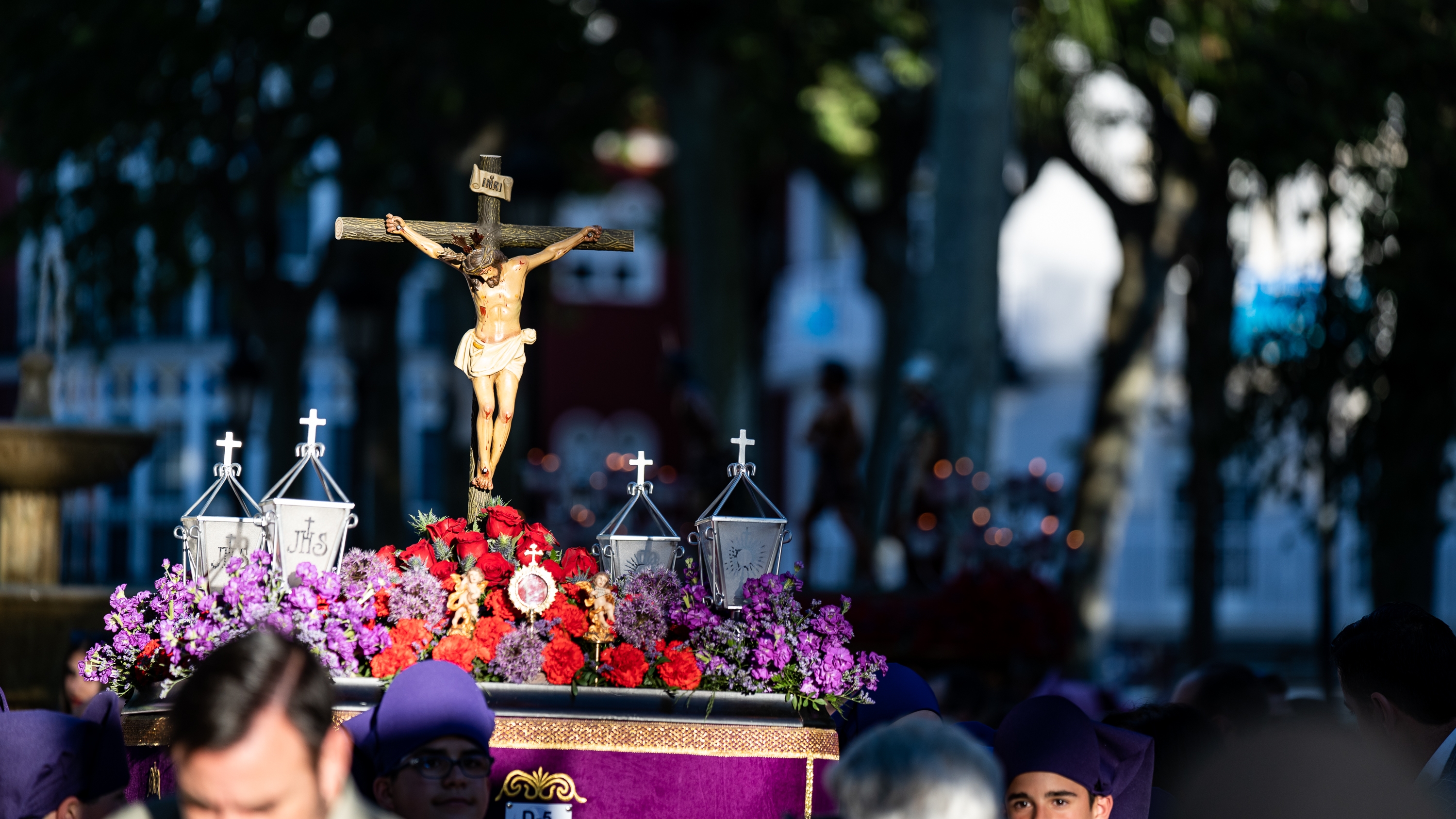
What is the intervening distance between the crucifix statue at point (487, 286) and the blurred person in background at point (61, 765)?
5.34 ft

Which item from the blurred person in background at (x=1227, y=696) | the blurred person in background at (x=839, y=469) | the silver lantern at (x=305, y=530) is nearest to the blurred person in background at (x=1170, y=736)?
the blurred person in background at (x=1227, y=696)

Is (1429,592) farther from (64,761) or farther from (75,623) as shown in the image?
(64,761)

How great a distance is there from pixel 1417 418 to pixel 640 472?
1133 cm

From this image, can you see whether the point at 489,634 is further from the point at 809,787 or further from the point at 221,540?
the point at 809,787

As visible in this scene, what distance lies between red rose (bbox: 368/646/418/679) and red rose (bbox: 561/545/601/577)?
598mm

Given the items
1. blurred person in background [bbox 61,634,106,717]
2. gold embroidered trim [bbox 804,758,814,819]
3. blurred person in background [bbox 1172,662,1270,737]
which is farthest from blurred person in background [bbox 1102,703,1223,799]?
blurred person in background [bbox 61,634,106,717]

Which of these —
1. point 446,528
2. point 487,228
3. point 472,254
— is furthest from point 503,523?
point 487,228

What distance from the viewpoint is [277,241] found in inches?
867

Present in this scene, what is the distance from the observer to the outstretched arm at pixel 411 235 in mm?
6219

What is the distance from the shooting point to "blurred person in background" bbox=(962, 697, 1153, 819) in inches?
192

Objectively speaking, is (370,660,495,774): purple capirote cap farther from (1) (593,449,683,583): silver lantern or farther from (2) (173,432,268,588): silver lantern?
(1) (593,449,683,583): silver lantern

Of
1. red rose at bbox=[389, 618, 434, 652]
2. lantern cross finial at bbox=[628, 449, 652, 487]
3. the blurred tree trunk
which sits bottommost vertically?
red rose at bbox=[389, 618, 434, 652]

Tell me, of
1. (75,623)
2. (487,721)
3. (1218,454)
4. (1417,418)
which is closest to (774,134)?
(1218,454)

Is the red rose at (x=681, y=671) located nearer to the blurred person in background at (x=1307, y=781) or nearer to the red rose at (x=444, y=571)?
the red rose at (x=444, y=571)
